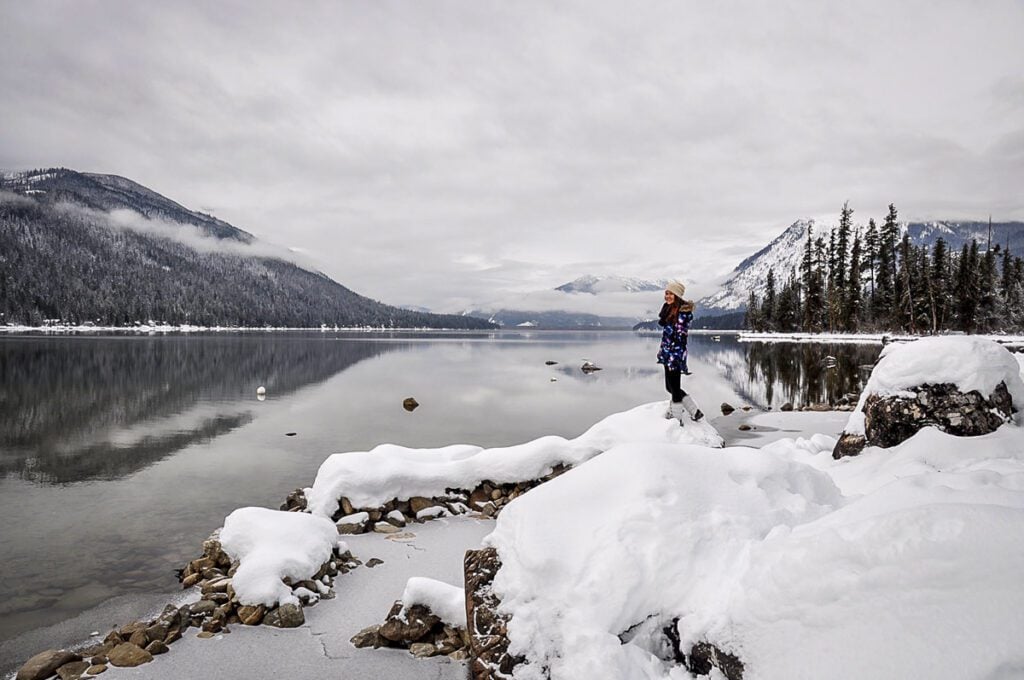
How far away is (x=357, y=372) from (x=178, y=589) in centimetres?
4257

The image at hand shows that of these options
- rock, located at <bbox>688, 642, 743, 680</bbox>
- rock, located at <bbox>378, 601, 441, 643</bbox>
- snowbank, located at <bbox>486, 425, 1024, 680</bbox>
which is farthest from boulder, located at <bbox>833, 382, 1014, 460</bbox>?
rock, located at <bbox>378, 601, 441, 643</bbox>

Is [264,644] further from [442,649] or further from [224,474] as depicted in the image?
[224,474]

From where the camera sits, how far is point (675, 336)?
11312 mm

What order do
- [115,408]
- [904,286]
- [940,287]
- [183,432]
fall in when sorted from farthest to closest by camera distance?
[904,286] → [940,287] → [115,408] → [183,432]

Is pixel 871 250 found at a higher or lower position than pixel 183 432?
higher

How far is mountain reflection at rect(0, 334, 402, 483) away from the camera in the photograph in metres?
17.2

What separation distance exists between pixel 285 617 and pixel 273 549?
1097mm

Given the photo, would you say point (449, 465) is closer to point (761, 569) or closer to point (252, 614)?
point (252, 614)

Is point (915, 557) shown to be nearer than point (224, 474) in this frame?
Yes

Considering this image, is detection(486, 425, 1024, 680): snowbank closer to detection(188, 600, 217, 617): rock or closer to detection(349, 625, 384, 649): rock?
detection(349, 625, 384, 649): rock

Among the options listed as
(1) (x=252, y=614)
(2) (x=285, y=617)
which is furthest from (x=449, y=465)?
(1) (x=252, y=614)

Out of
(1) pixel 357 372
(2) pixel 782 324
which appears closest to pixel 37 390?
(1) pixel 357 372

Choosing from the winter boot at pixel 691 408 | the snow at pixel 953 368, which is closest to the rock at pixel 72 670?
the winter boot at pixel 691 408

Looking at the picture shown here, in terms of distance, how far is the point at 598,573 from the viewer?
4.33 metres
